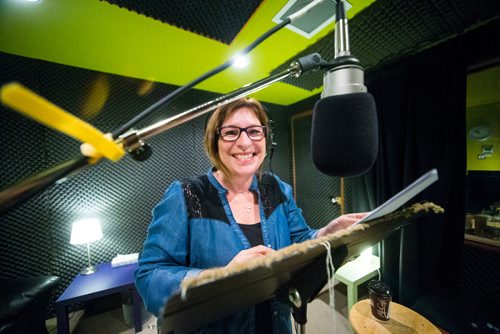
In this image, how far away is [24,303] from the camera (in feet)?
5.44

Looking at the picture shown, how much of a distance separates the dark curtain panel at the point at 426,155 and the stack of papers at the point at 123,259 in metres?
3.13

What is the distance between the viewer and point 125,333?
216 cm

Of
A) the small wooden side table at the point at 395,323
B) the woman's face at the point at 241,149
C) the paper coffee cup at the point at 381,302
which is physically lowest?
the small wooden side table at the point at 395,323

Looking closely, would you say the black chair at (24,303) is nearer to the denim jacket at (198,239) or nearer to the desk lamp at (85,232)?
the desk lamp at (85,232)

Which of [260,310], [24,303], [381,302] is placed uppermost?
[260,310]

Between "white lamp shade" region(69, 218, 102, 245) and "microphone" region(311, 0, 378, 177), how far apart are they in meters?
2.65

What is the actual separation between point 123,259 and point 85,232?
1.81ft

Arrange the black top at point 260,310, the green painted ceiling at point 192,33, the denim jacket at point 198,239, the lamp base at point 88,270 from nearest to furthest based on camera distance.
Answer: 1. the denim jacket at point 198,239
2. the black top at point 260,310
3. the green painted ceiling at point 192,33
4. the lamp base at point 88,270

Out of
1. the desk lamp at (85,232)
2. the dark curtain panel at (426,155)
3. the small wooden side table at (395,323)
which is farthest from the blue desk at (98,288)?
the dark curtain panel at (426,155)

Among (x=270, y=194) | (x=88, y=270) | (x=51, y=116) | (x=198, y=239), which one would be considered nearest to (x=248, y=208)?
(x=270, y=194)

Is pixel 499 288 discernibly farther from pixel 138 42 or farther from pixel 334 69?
pixel 138 42

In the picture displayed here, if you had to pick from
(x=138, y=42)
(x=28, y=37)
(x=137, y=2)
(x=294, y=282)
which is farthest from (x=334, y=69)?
(x=28, y=37)

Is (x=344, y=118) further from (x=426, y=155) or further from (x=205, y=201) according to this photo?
(x=426, y=155)

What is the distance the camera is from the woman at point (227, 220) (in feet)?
2.65
